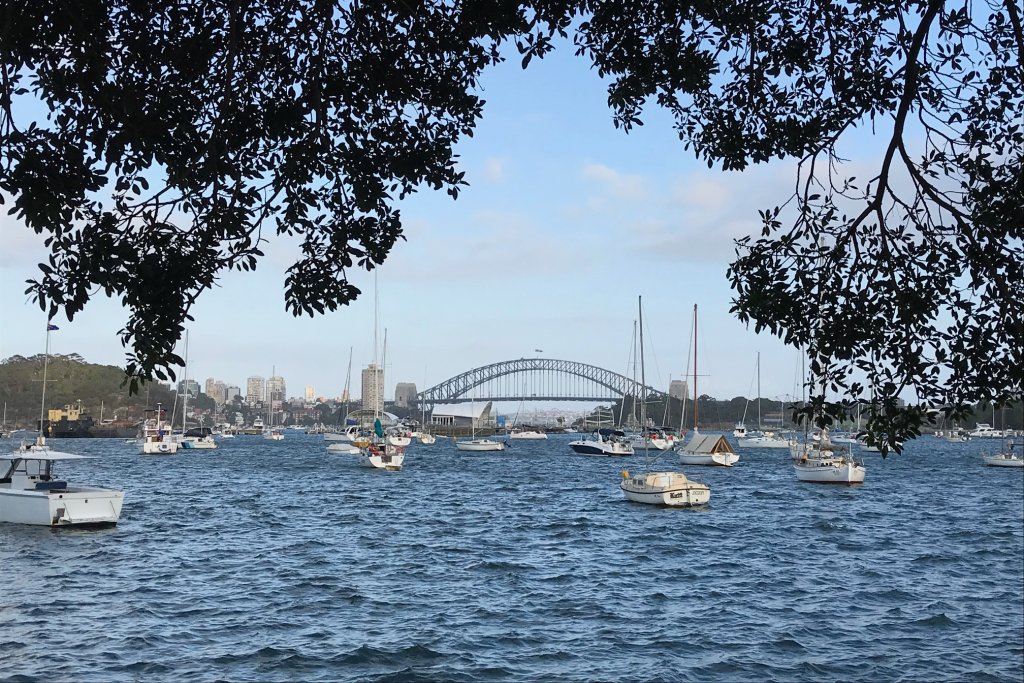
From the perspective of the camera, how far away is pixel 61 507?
3553cm

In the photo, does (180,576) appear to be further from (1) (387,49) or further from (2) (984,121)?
(2) (984,121)

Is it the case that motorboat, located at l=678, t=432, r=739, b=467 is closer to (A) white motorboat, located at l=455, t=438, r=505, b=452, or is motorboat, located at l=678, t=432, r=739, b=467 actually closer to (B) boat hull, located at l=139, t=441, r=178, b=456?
(A) white motorboat, located at l=455, t=438, r=505, b=452

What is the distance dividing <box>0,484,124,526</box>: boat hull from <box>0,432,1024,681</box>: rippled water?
780mm

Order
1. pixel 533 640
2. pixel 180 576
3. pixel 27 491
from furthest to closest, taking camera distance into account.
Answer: pixel 27 491 < pixel 180 576 < pixel 533 640

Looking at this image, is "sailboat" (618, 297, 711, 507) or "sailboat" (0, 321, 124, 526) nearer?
"sailboat" (0, 321, 124, 526)

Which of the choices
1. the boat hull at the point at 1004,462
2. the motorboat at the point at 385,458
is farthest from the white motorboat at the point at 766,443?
the motorboat at the point at 385,458

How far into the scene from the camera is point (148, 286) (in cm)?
818

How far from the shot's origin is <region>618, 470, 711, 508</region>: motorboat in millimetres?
49656

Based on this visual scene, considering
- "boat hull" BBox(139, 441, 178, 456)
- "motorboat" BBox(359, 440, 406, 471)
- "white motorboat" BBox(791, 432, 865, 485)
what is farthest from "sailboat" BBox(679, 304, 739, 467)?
"boat hull" BBox(139, 441, 178, 456)

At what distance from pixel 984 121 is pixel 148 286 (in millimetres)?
8260

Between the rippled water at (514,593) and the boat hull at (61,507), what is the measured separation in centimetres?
78

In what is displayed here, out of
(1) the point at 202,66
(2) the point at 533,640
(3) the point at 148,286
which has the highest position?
(1) the point at 202,66

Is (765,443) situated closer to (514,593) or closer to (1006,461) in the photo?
(1006,461)

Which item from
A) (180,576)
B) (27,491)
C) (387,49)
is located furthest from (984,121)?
(27,491)
